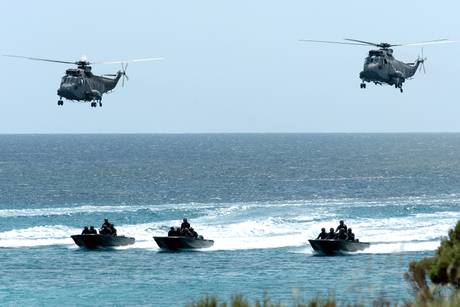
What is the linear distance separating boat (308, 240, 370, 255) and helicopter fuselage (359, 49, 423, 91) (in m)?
8.60

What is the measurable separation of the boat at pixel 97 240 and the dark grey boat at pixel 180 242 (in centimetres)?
181

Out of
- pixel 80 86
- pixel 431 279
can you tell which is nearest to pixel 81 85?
pixel 80 86

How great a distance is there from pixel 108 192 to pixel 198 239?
47399 mm

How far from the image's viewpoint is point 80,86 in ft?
187

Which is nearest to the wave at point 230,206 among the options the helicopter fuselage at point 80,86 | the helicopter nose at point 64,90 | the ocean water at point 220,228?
the ocean water at point 220,228

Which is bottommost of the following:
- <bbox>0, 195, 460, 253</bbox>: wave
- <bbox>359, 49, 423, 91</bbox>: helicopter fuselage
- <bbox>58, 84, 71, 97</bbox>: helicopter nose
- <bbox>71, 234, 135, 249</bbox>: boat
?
<bbox>71, 234, 135, 249</bbox>: boat

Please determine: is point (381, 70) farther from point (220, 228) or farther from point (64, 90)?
point (64, 90)

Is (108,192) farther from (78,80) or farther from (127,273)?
(127,273)

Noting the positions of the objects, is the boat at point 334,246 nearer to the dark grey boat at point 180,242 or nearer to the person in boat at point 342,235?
the person in boat at point 342,235

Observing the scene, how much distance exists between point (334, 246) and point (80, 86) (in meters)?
14.8

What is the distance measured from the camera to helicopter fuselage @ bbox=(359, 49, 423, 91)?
5522cm

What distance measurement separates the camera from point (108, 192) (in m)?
98.1

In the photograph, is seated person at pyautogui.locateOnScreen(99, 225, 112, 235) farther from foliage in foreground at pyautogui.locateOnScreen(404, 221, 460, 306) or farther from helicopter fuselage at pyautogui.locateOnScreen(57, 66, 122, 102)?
foliage in foreground at pyautogui.locateOnScreen(404, 221, 460, 306)

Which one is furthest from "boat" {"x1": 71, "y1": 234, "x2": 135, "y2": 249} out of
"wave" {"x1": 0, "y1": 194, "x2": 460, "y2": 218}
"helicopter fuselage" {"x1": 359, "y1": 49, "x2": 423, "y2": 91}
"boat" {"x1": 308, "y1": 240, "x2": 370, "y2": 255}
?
"wave" {"x1": 0, "y1": 194, "x2": 460, "y2": 218}
